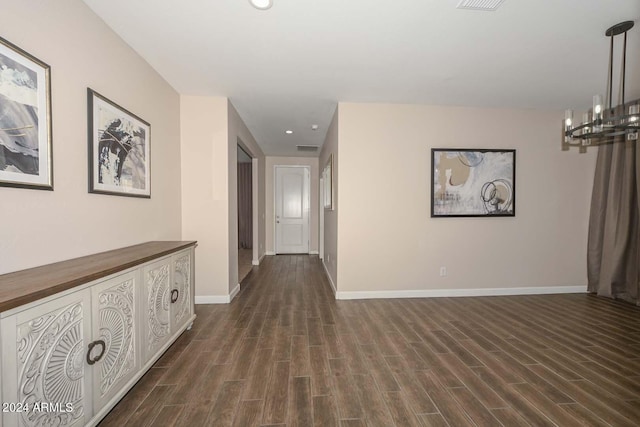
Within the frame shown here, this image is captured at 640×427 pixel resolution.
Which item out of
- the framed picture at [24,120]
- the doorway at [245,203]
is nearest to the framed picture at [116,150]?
the framed picture at [24,120]

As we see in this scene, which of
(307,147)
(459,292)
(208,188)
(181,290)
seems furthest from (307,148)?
(181,290)

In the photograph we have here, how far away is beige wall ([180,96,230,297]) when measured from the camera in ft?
11.1

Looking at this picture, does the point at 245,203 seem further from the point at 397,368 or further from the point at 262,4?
the point at 397,368

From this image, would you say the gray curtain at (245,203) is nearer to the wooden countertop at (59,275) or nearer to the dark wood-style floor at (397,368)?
the dark wood-style floor at (397,368)

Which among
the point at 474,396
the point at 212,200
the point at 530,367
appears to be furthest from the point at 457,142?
the point at 212,200

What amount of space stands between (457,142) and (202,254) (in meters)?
3.72

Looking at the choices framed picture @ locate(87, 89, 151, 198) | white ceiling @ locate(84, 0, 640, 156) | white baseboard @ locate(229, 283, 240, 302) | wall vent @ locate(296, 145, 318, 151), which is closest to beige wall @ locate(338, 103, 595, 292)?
white ceiling @ locate(84, 0, 640, 156)

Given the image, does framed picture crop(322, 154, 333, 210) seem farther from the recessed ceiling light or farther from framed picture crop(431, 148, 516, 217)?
the recessed ceiling light

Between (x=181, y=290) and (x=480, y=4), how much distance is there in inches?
127

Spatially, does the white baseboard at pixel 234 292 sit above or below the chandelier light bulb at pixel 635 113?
below

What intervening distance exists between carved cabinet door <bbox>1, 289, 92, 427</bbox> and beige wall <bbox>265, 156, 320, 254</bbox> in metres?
5.67

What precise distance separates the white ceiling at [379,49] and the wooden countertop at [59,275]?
174cm

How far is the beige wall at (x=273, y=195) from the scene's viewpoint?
276 inches

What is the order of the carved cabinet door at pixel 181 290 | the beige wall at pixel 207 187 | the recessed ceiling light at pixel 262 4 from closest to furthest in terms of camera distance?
the recessed ceiling light at pixel 262 4 < the carved cabinet door at pixel 181 290 < the beige wall at pixel 207 187
